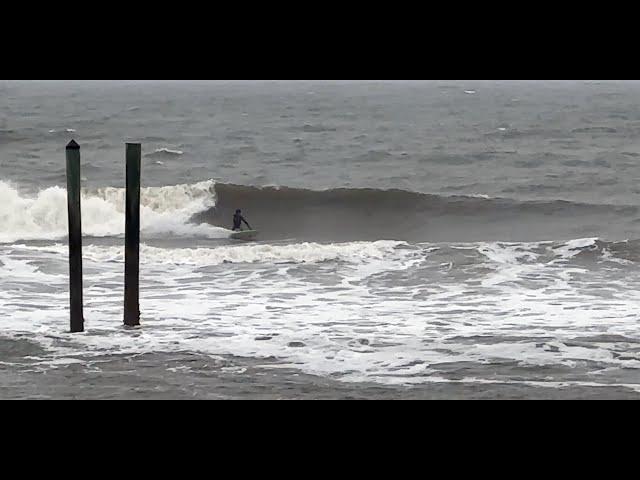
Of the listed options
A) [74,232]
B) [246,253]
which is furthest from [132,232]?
[246,253]

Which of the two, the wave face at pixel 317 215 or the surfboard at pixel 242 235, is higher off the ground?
the wave face at pixel 317 215

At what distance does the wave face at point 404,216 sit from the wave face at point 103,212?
0.76 metres

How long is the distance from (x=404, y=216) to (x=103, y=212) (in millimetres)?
7721

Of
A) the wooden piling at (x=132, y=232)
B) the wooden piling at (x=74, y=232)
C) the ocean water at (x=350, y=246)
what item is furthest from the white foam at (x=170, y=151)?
the wooden piling at (x=74, y=232)

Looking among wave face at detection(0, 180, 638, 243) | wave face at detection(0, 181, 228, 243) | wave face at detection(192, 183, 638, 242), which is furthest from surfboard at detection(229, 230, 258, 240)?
wave face at detection(192, 183, 638, 242)

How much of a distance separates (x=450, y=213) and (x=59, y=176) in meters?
11.9

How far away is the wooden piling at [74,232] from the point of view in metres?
13.7

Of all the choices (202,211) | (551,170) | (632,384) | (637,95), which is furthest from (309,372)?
(637,95)

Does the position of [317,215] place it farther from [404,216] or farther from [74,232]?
[74,232]

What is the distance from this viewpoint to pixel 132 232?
14117mm

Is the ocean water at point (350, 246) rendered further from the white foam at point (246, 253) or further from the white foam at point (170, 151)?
the white foam at point (170, 151)

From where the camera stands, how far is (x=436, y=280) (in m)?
19.7

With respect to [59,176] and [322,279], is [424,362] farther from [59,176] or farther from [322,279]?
[59,176]

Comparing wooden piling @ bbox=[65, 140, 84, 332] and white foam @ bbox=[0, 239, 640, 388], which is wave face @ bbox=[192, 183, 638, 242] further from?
wooden piling @ bbox=[65, 140, 84, 332]
